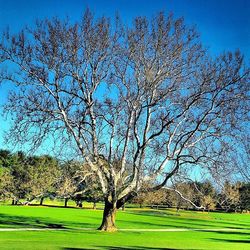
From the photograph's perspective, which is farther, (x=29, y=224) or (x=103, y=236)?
(x=29, y=224)

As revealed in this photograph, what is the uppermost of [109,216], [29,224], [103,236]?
[109,216]

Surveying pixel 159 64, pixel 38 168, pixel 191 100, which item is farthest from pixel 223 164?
pixel 38 168

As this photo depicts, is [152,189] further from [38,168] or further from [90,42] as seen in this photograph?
[38,168]

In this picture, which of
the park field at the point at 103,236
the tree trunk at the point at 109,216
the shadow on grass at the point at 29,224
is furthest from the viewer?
the shadow on grass at the point at 29,224

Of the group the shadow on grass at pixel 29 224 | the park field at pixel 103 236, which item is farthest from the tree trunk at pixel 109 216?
the shadow on grass at pixel 29 224

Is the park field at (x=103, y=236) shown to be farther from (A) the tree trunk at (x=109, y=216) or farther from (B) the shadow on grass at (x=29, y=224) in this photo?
(A) the tree trunk at (x=109, y=216)

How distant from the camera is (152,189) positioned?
26.8m

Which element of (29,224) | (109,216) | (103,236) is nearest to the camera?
(103,236)

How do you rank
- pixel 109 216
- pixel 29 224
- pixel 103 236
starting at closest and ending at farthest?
pixel 103 236
pixel 109 216
pixel 29 224

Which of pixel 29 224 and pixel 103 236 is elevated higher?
pixel 29 224

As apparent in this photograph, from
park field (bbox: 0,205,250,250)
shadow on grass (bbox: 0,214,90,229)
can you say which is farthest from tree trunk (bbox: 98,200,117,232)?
shadow on grass (bbox: 0,214,90,229)

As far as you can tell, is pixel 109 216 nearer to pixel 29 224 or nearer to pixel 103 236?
pixel 103 236

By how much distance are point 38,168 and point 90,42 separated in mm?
36428

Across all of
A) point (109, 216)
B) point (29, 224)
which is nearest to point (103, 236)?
point (109, 216)
